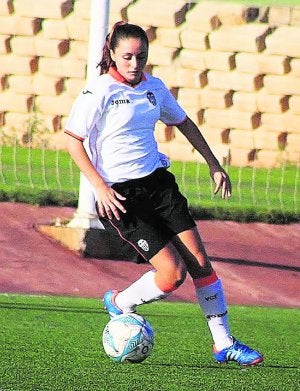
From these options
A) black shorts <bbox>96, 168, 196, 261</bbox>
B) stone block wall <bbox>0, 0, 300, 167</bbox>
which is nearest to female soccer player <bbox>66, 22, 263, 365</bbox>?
black shorts <bbox>96, 168, 196, 261</bbox>

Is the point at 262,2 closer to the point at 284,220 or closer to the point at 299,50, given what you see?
the point at 299,50

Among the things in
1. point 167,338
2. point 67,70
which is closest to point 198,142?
point 167,338

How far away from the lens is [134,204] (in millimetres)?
8844

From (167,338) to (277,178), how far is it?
9.99 m

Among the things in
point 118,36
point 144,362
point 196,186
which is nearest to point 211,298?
point 144,362

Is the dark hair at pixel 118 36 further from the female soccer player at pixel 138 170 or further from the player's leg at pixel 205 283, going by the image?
the player's leg at pixel 205 283

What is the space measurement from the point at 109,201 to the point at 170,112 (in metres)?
0.95

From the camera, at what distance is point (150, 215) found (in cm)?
889

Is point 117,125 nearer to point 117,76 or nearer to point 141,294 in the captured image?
point 117,76

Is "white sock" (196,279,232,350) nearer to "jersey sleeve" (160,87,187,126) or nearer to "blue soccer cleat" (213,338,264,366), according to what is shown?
"blue soccer cleat" (213,338,264,366)

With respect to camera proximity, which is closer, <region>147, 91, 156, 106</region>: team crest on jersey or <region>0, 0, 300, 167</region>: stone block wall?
<region>147, 91, 156, 106</region>: team crest on jersey

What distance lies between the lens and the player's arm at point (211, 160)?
9.16 meters

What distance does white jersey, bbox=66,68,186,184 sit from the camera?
346 inches

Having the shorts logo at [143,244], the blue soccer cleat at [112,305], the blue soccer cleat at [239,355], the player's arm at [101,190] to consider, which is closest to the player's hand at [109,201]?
the player's arm at [101,190]
